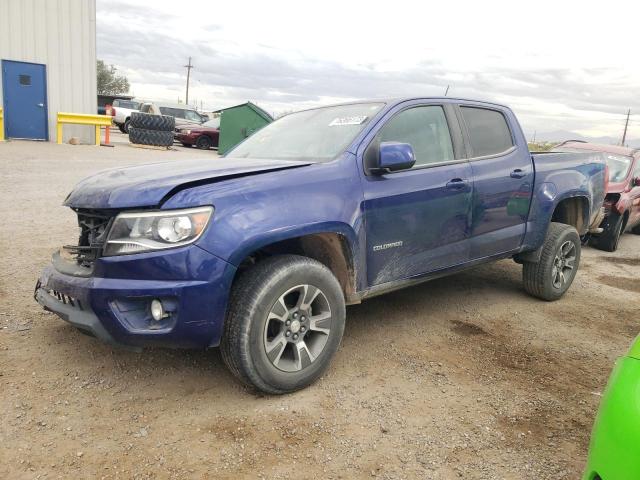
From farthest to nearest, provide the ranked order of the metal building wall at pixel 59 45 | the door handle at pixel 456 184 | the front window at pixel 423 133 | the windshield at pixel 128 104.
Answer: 1. the windshield at pixel 128 104
2. the metal building wall at pixel 59 45
3. the door handle at pixel 456 184
4. the front window at pixel 423 133

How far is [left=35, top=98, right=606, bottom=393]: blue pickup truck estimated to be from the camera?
8.85 ft

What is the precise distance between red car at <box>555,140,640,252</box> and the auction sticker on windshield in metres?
5.47

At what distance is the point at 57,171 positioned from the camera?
10914 mm

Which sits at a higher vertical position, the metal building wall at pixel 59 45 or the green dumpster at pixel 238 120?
the metal building wall at pixel 59 45

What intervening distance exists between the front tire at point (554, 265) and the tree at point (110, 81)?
61.8m

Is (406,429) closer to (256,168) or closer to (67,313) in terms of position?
(256,168)

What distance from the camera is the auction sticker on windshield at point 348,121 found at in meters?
3.67

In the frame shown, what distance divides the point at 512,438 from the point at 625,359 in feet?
3.64

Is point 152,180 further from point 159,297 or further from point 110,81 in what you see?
point 110,81

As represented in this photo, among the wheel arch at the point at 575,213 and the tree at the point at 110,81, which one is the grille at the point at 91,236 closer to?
the wheel arch at the point at 575,213

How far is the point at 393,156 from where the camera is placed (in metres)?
3.31

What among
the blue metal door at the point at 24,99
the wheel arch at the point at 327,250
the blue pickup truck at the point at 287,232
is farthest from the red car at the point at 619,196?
the blue metal door at the point at 24,99

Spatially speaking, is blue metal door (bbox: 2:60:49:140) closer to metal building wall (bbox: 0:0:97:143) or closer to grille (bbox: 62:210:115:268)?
metal building wall (bbox: 0:0:97:143)

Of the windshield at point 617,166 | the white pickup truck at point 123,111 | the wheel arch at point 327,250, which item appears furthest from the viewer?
the white pickup truck at point 123,111
